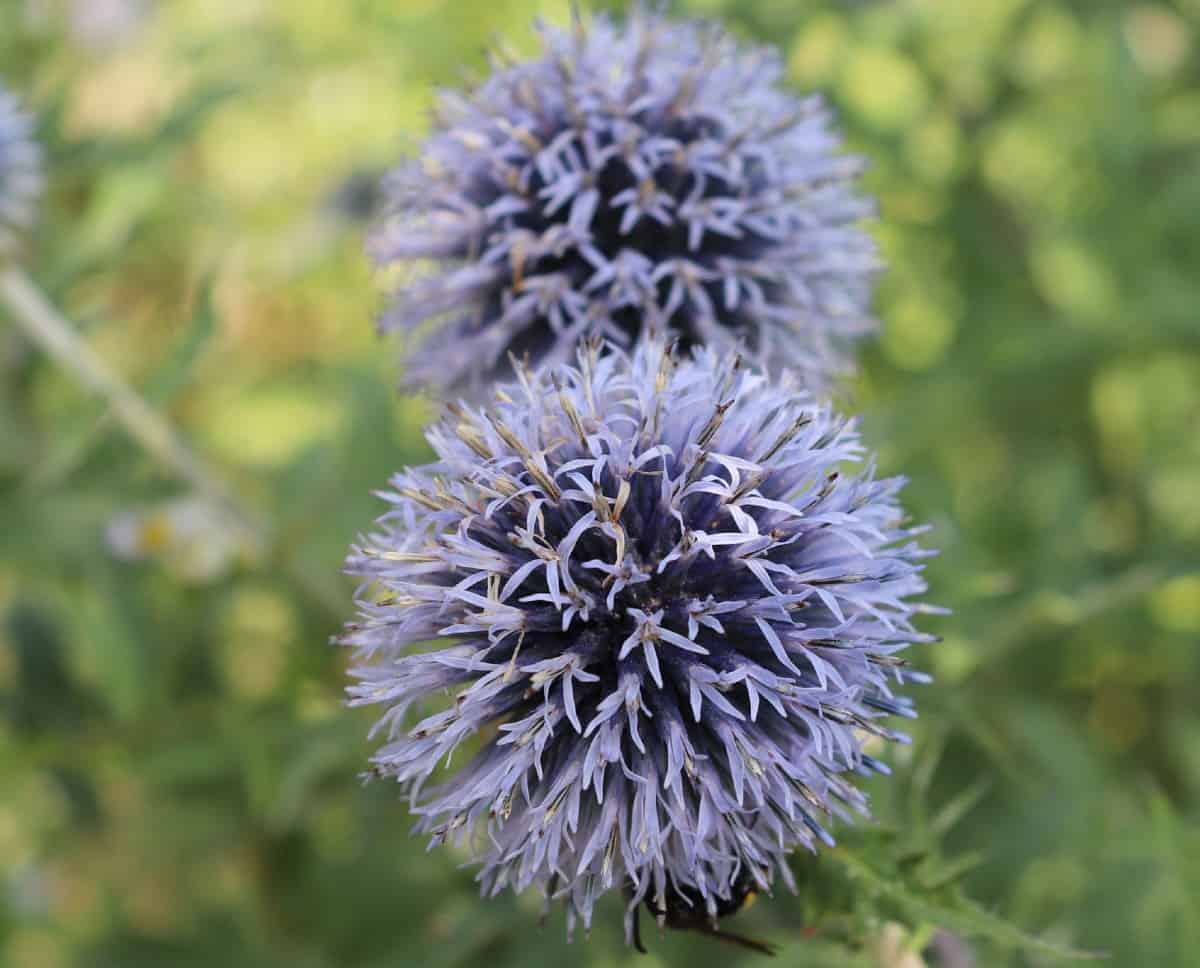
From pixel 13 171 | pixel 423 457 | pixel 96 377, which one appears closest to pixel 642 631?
pixel 96 377

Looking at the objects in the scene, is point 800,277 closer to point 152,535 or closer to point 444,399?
point 444,399

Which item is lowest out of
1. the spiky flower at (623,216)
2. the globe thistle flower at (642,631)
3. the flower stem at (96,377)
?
the globe thistle flower at (642,631)

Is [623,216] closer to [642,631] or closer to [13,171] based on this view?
[642,631]

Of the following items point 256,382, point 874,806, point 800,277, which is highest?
point 256,382

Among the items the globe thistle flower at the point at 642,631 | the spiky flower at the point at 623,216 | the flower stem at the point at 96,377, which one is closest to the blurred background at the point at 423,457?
the flower stem at the point at 96,377

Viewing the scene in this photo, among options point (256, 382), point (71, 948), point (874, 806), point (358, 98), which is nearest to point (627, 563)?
point (874, 806)

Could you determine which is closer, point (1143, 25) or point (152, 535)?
point (152, 535)

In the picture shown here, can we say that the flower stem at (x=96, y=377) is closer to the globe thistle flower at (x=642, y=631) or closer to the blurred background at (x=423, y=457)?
the blurred background at (x=423, y=457)

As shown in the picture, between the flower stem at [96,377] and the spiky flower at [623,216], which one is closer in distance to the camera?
the spiky flower at [623,216]

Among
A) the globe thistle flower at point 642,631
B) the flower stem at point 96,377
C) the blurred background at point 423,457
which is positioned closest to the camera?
the globe thistle flower at point 642,631
